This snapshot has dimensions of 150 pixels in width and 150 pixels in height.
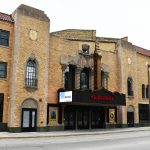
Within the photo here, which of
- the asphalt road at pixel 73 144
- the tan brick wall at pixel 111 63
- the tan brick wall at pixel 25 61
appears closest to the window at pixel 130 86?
the tan brick wall at pixel 111 63

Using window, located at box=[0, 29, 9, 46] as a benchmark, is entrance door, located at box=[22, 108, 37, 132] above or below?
below

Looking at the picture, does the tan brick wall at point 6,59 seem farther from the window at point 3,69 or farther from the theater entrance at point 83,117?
the theater entrance at point 83,117

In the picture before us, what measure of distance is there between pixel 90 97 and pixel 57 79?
4.28m

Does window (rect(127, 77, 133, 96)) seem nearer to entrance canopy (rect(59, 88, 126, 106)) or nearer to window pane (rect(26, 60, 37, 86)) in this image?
entrance canopy (rect(59, 88, 126, 106))

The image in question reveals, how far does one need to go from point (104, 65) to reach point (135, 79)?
6808mm

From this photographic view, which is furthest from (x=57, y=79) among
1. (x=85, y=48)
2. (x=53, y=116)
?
(x=85, y=48)

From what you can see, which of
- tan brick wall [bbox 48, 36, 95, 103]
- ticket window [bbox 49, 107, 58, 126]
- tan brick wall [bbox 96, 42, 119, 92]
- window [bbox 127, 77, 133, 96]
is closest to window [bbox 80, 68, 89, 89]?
tan brick wall [bbox 48, 36, 95, 103]

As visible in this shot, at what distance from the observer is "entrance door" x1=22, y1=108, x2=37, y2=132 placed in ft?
93.6

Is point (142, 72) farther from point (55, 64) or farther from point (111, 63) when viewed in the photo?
point (55, 64)

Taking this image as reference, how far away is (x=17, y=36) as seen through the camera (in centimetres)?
2884

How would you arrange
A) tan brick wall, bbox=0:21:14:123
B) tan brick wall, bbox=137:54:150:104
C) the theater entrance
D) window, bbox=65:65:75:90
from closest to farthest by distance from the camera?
tan brick wall, bbox=0:21:14:123 < the theater entrance < window, bbox=65:65:75:90 < tan brick wall, bbox=137:54:150:104

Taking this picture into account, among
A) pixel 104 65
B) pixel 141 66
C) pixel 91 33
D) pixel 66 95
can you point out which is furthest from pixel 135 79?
pixel 66 95

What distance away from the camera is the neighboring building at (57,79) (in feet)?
93.6

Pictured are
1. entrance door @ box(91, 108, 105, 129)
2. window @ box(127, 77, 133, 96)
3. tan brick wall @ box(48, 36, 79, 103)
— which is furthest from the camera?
window @ box(127, 77, 133, 96)
